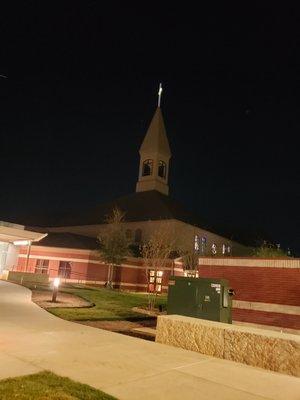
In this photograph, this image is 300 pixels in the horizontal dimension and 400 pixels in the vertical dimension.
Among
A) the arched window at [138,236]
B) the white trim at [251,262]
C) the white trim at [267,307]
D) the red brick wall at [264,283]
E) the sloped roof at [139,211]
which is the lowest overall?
the white trim at [267,307]

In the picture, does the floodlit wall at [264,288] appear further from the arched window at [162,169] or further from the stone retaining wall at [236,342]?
the arched window at [162,169]

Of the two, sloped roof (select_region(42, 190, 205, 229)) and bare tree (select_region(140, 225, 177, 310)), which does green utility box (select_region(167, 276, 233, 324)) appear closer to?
bare tree (select_region(140, 225, 177, 310))

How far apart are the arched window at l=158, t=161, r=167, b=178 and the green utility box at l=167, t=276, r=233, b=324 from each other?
4858cm

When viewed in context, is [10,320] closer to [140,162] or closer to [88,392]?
[88,392]

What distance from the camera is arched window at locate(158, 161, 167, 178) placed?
62000mm

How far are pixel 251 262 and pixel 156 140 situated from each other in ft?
155

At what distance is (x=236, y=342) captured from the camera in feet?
26.7

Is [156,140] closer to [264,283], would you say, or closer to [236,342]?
[264,283]

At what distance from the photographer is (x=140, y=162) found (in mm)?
63812

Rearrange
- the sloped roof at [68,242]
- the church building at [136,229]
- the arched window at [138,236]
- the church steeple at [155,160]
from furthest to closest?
1. the church steeple at [155,160]
2. the arched window at [138,236]
3. the sloped roof at [68,242]
4. the church building at [136,229]

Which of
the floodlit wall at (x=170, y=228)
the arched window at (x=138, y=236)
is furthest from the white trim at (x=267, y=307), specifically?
the arched window at (x=138, y=236)

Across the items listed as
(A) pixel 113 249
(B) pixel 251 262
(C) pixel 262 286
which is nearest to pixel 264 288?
(C) pixel 262 286

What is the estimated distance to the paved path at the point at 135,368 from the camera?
19.1ft

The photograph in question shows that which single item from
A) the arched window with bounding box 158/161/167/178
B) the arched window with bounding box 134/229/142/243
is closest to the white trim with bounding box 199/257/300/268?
the arched window with bounding box 134/229/142/243
